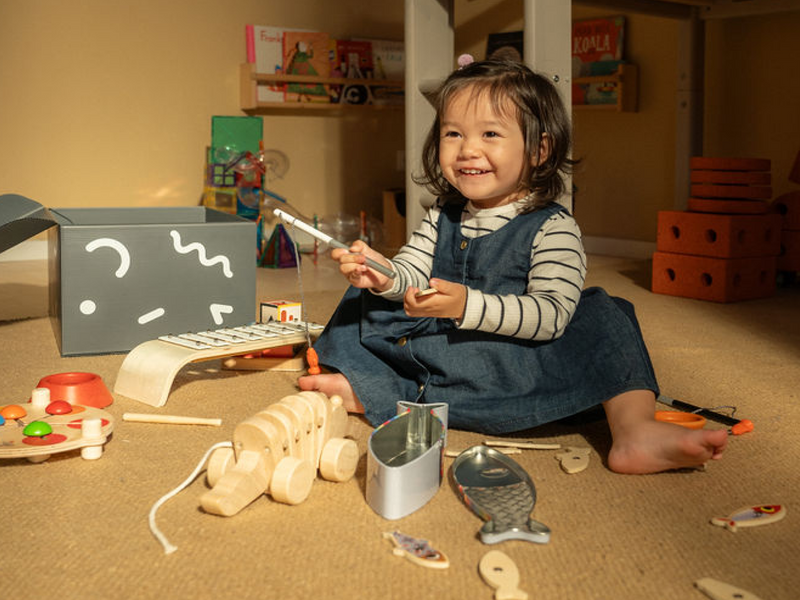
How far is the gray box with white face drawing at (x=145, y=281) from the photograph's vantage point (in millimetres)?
1386

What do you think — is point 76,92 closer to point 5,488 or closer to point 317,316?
point 317,316

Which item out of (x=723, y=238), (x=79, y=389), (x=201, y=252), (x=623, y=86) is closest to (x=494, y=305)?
(x=79, y=389)

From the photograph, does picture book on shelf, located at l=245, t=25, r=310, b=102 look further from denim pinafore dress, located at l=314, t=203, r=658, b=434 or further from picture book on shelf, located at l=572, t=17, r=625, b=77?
denim pinafore dress, located at l=314, t=203, r=658, b=434

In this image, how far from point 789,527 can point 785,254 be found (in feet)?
4.82

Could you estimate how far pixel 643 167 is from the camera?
107 inches

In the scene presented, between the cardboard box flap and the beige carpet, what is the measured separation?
362 millimetres

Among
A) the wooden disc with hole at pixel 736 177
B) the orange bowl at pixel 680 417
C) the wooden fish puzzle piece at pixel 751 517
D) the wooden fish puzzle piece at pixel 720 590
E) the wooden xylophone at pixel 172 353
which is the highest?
the wooden disc with hole at pixel 736 177

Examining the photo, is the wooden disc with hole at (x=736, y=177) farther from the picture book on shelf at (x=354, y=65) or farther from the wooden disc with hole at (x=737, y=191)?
the picture book on shelf at (x=354, y=65)

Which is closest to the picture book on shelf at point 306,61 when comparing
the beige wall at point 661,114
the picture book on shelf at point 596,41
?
the beige wall at point 661,114

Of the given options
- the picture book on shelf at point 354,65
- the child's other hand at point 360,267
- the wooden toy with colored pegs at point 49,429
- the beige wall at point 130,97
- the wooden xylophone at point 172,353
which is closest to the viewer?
the wooden toy with colored pegs at point 49,429

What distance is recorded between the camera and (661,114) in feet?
8.68

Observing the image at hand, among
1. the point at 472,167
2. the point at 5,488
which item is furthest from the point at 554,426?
the point at 5,488

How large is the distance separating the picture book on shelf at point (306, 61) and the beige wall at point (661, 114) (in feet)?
1.73

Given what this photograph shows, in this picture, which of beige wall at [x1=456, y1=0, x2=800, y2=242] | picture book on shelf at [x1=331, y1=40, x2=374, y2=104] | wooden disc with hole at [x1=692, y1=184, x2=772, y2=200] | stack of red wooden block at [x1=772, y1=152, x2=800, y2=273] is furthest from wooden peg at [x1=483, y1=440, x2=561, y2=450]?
picture book on shelf at [x1=331, y1=40, x2=374, y2=104]
